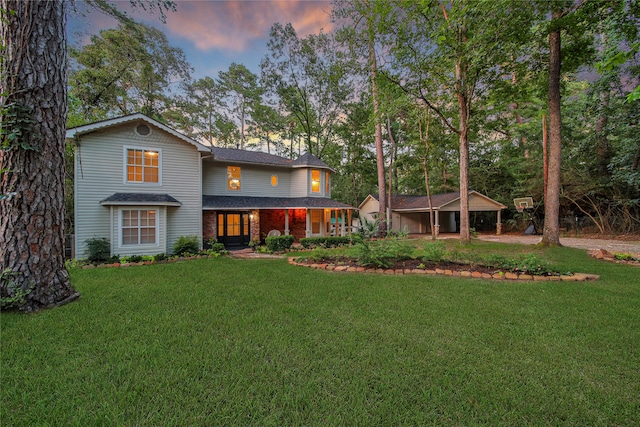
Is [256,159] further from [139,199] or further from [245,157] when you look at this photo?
[139,199]

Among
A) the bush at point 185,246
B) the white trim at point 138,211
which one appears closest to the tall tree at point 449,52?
the bush at point 185,246

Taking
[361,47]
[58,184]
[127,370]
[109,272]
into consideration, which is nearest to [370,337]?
[127,370]

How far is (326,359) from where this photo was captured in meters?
2.30

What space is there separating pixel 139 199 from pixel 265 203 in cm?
501

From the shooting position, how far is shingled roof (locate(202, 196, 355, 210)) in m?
10.8

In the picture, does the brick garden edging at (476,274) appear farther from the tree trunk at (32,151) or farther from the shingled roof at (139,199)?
the shingled roof at (139,199)

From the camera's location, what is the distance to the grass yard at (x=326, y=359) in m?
1.69

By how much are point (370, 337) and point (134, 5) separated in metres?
7.61

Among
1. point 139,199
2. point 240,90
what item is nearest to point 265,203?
point 139,199

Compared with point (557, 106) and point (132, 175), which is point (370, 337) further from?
point (557, 106)

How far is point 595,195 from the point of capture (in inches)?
571

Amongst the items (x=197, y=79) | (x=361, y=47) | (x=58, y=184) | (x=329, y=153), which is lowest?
(x=58, y=184)

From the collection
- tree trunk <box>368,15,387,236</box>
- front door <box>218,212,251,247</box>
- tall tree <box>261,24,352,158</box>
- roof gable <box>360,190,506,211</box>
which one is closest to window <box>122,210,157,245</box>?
front door <box>218,212,251,247</box>

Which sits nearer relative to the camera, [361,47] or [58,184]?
[58,184]
